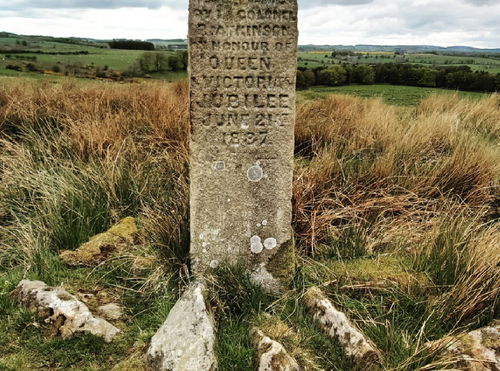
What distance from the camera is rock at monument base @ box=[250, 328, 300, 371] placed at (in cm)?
259

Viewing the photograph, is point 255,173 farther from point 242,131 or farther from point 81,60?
point 81,60

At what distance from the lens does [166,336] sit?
9.30 ft

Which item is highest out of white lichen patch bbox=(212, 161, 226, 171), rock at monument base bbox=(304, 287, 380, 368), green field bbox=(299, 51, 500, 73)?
green field bbox=(299, 51, 500, 73)

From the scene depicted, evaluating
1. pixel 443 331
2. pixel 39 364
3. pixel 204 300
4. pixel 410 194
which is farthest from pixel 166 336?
pixel 410 194

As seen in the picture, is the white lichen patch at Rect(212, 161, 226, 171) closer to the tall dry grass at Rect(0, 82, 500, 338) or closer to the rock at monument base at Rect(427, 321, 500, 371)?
the tall dry grass at Rect(0, 82, 500, 338)

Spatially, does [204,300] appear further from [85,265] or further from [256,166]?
[85,265]

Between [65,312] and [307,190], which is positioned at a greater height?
[307,190]

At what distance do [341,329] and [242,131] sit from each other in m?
1.52

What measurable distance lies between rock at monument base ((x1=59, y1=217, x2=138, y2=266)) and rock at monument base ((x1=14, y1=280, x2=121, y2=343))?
67 centimetres

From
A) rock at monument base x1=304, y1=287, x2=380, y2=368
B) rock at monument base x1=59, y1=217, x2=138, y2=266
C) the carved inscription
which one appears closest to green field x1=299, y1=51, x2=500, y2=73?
rock at monument base x1=59, y1=217, x2=138, y2=266

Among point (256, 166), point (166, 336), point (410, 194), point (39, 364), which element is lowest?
point (39, 364)

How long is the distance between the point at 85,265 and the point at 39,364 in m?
1.22

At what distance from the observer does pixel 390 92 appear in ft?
52.9

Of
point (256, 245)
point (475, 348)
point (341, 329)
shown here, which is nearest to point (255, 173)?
point (256, 245)
